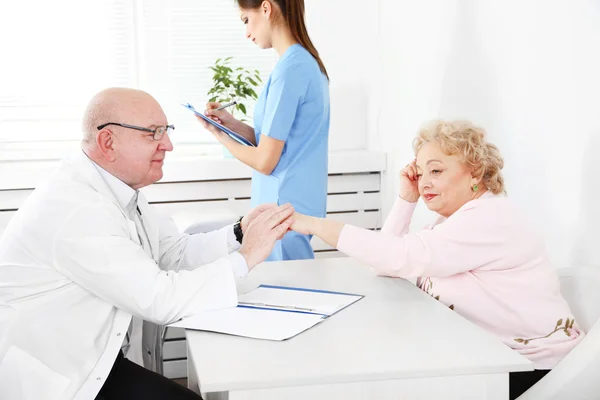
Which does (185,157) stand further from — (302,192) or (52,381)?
(52,381)

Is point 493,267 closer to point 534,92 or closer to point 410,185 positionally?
point 410,185

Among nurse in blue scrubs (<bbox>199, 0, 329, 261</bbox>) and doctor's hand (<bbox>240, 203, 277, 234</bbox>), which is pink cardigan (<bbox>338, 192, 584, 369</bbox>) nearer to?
doctor's hand (<bbox>240, 203, 277, 234</bbox>)

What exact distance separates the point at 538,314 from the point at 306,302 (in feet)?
1.83

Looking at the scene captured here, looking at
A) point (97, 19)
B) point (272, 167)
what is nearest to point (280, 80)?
point (272, 167)

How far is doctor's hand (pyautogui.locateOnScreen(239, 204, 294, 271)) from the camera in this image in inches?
73.0

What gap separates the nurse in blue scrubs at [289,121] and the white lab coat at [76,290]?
964 millimetres

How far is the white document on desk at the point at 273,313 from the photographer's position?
157 centimetres

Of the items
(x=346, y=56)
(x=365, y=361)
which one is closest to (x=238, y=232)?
(x=365, y=361)

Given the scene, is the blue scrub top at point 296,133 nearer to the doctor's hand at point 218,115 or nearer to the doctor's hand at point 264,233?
the doctor's hand at point 218,115

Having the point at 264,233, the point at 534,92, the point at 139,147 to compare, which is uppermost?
the point at 534,92

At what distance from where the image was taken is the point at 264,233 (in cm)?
192

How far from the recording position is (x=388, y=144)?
397 centimetres

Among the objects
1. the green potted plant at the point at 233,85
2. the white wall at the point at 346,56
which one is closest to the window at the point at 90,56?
the green potted plant at the point at 233,85

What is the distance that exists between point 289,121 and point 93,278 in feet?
3.85
